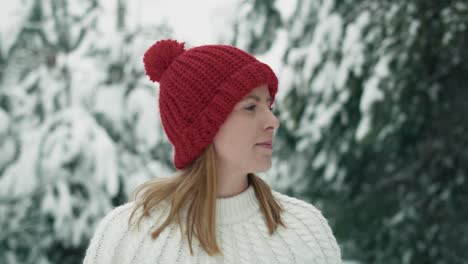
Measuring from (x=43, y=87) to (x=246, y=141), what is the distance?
2.24m

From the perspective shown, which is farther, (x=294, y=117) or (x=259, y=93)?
(x=294, y=117)

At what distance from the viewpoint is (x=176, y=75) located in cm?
154

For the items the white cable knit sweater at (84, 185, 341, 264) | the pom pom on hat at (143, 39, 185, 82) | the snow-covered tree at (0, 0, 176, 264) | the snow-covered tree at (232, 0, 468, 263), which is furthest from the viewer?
the snow-covered tree at (232, 0, 468, 263)

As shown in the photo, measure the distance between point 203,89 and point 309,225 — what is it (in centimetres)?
54

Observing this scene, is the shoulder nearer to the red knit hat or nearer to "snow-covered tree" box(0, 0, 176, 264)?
the red knit hat

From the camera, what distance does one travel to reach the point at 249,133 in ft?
4.91

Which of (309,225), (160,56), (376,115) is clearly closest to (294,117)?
(376,115)

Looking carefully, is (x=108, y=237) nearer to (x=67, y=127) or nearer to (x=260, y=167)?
(x=260, y=167)

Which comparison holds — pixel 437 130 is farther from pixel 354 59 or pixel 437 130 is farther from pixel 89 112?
pixel 89 112

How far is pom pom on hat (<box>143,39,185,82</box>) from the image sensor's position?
1591 mm

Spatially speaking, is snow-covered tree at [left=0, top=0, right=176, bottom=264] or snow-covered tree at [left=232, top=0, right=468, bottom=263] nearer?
snow-covered tree at [left=0, top=0, right=176, bottom=264]

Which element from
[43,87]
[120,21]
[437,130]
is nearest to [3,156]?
[43,87]

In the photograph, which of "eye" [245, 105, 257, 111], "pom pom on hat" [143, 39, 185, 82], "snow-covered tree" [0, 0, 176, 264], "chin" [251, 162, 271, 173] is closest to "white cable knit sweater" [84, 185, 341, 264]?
"chin" [251, 162, 271, 173]

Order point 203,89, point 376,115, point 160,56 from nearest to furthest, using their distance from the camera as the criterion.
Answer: point 203,89
point 160,56
point 376,115
